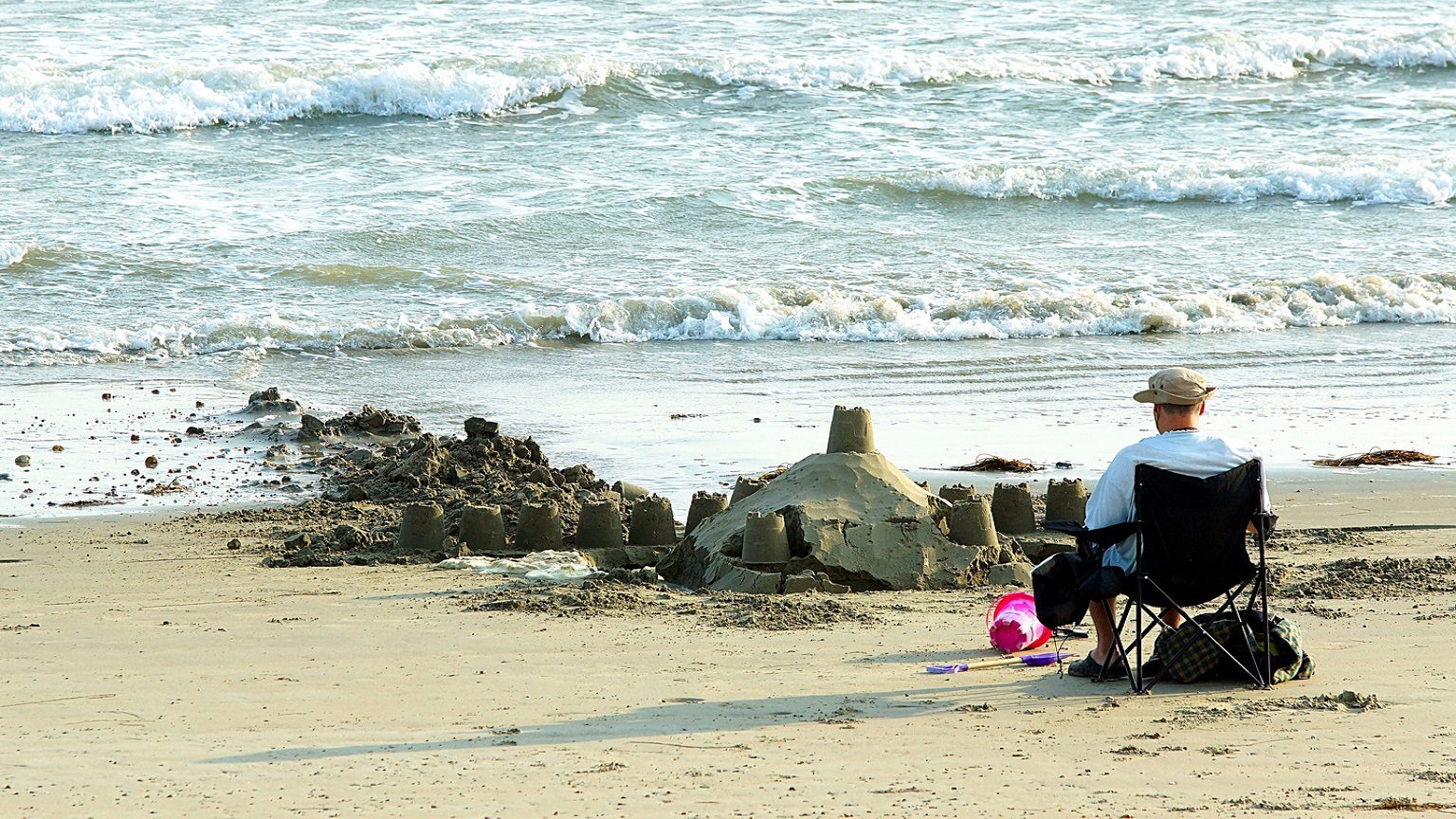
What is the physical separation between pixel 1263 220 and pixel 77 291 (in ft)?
46.0

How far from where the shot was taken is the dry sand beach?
3.94 metres

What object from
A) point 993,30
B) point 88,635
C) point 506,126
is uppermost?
point 993,30

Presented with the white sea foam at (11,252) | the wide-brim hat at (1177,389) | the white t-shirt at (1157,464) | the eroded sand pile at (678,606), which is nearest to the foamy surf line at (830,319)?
the white sea foam at (11,252)

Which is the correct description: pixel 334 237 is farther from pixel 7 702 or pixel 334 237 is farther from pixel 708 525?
pixel 7 702

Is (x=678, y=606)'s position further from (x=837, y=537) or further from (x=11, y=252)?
(x=11, y=252)

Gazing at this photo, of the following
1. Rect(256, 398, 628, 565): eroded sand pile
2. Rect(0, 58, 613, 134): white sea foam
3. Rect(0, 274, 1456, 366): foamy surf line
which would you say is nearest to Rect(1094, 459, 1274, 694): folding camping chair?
Rect(256, 398, 628, 565): eroded sand pile

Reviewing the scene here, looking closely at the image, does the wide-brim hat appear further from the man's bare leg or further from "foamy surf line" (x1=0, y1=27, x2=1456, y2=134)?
"foamy surf line" (x1=0, y1=27, x2=1456, y2=134)

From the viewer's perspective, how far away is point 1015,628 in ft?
17.9

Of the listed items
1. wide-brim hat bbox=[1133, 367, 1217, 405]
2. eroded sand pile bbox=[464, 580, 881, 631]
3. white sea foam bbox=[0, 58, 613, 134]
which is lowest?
eroded sand pile bbox=[464, 580, 881, 631]

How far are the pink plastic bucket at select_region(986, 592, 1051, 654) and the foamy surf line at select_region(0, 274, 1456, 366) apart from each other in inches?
361

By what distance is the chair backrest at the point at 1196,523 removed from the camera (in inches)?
188

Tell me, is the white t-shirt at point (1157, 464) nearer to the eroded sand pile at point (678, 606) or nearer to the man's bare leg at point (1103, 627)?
the man's bare leg at point (1103, 627)

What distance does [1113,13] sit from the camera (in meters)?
29.0

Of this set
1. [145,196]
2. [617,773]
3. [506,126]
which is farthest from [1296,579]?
[506,126]
